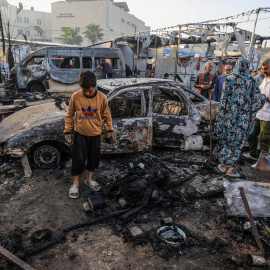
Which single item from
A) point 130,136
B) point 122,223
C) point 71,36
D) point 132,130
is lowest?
point 122,223

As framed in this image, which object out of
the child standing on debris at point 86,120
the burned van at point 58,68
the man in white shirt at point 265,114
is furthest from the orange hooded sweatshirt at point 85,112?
the burned van at point 58,68

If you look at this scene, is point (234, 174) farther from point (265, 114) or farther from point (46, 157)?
point (46, 157)

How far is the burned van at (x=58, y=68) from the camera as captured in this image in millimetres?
10258

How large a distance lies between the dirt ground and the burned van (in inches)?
276

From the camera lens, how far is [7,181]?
3791mm

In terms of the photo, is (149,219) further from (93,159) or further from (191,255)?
(93,159)

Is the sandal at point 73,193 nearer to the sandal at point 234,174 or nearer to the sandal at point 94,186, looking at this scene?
the sandal at point 94,186

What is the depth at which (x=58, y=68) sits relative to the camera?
34.2 feet

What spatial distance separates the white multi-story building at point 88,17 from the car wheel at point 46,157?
48250mm

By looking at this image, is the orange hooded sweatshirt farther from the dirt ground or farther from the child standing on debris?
the dirt ground

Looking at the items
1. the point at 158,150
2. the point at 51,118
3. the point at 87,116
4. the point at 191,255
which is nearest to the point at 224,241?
the point at 191,255

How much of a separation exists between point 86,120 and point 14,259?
6.01 ft

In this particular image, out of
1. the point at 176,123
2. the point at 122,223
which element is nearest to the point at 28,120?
the point at 122,223

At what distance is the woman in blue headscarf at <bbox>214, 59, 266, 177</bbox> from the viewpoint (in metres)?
4.02
